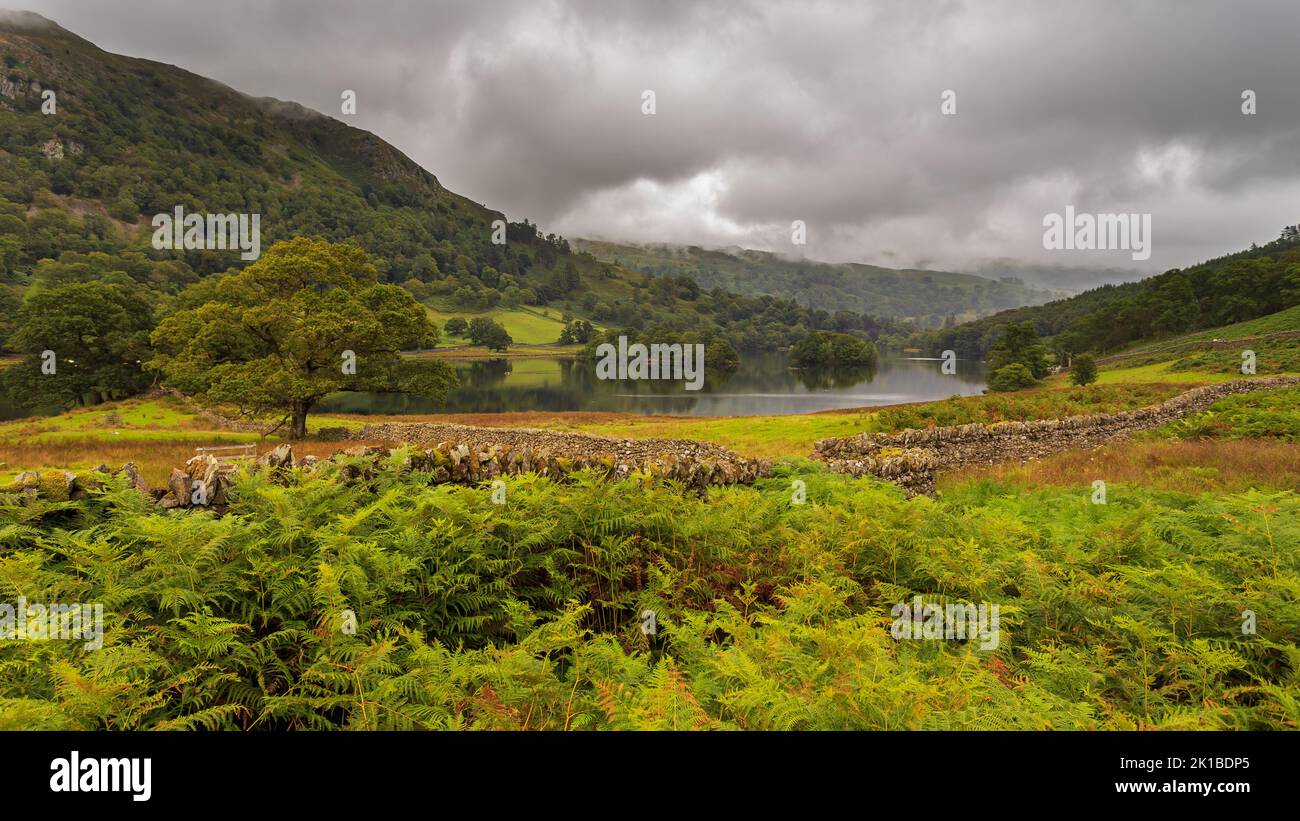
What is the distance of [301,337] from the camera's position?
28094mm

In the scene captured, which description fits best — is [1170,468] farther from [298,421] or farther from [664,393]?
[664,393]

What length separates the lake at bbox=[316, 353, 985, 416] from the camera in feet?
234

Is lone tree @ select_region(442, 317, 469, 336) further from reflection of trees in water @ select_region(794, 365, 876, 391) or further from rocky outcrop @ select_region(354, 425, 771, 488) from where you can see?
rocky outcrop @ select_region(354, 425, 771, 488)

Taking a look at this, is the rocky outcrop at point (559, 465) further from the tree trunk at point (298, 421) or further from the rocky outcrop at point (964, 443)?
the tree trunk at point (298, 421)

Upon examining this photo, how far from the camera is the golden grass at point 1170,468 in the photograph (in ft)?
44.4

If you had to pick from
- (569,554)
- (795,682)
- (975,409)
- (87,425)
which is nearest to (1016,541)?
(795,682)

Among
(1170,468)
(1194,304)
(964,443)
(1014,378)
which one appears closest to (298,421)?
(964,443)

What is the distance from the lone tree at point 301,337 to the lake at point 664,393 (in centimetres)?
3407

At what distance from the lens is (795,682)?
12.3 feet

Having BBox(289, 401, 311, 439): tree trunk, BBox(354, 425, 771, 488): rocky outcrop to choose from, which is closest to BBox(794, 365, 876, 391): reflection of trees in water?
BBox(289, 401, 311, 439): tree trunk

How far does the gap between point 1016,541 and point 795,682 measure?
5.46 meters

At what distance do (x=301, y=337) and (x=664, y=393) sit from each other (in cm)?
6904

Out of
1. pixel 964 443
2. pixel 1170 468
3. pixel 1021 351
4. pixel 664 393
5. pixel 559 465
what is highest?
pixel 1021 351
